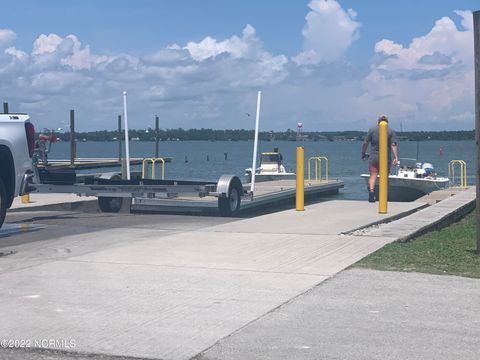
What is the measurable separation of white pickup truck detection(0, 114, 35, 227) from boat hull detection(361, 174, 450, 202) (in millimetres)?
18404

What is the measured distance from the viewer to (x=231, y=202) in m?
14.3

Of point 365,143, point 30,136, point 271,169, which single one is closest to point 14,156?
point 30,136

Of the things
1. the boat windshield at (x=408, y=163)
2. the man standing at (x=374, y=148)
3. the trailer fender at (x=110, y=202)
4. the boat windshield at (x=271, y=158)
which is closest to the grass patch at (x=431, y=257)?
the man standing at (x=374, y=148)

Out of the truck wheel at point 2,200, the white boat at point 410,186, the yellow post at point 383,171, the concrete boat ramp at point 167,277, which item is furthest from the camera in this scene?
the white boat at point 410,186

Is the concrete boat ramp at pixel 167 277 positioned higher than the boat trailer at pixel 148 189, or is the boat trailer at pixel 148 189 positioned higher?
the boat trailer at pixel 148 189

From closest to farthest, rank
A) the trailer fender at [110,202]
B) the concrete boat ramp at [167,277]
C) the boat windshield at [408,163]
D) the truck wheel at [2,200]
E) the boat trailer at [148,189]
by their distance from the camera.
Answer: the concrete boat ramp at [167,277]
the truck wheel at [2,200]
the boat trailer at [148,189]
the trailer fender at [110,202]
the boat windshield at [408,163]

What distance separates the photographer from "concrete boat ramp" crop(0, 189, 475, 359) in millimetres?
5891

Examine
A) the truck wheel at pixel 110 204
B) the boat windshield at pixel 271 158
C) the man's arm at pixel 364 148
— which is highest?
the man's arm at pixel 364 148

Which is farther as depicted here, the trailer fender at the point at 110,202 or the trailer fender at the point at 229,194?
the trailer fender at the point at 110,202

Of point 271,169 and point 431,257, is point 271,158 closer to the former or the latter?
point 271,169

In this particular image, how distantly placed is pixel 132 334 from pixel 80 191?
27.0 ft

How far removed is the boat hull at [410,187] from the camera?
2809 cm

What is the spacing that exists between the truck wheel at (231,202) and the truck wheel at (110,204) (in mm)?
2340

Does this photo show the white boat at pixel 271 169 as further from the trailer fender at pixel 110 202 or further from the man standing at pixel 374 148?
the trailer fender at pixel 110 202
